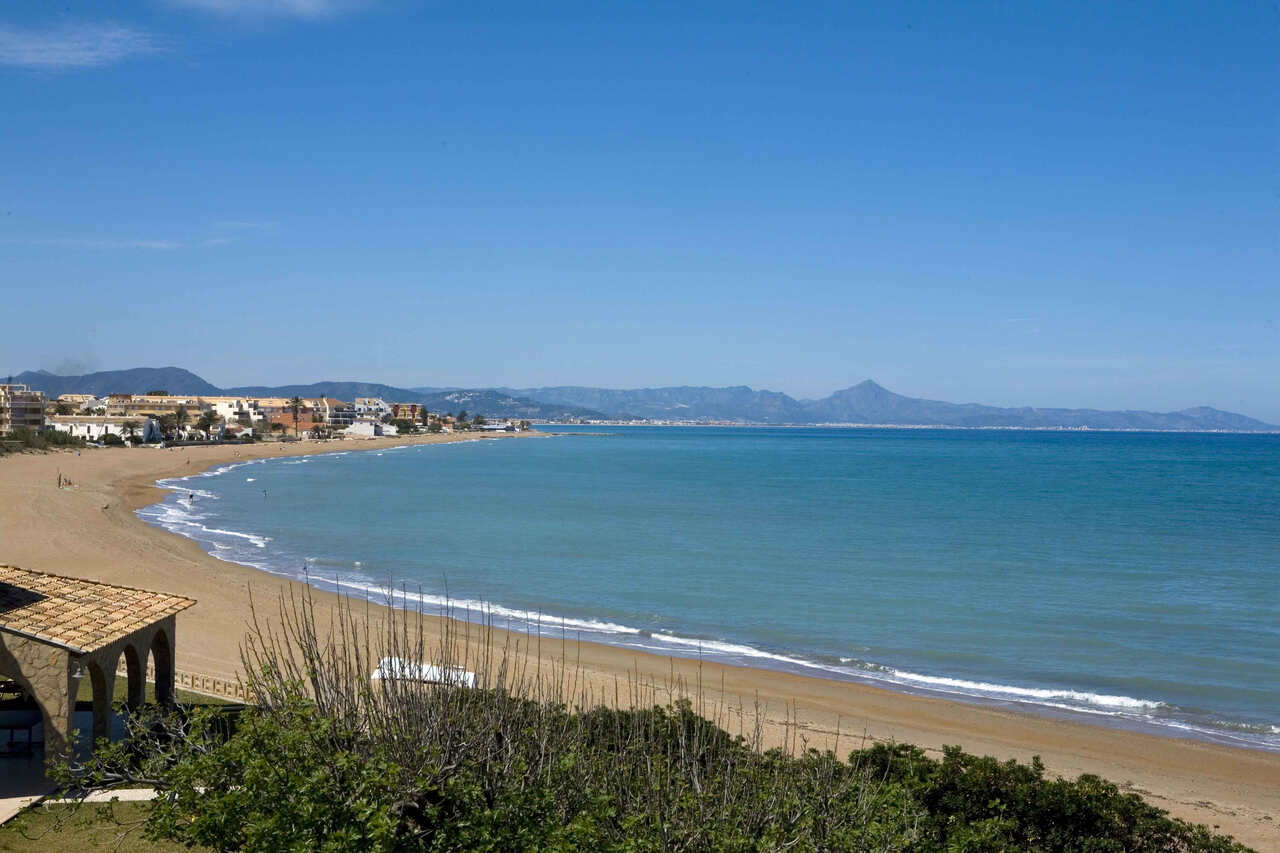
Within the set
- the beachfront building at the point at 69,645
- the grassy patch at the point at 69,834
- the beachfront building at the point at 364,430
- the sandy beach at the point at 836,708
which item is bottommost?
the beachfront building at the point at 364,430

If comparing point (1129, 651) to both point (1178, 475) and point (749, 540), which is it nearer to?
point (749, 540)

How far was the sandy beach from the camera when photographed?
14836 millimetres

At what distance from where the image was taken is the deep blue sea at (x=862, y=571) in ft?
71.9

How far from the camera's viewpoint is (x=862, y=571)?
1382 inches

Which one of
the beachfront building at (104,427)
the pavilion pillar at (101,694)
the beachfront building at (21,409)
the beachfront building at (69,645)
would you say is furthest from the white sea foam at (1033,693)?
the beachfront building at (21,409)

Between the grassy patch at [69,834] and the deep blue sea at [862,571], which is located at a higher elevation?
the grassy patch at [69,834]

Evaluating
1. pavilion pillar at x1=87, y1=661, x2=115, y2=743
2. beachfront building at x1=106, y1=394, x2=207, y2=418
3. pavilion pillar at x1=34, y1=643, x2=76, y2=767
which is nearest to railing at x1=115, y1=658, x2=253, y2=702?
pavilion pillar at x1=87, y1=661, x2=115, y2=743

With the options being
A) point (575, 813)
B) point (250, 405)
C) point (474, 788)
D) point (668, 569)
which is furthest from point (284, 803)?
point (250, 405)

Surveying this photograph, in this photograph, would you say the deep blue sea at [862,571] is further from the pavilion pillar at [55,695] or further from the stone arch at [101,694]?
the pavilion pillar at [55,695]

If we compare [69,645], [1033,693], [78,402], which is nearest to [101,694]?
[69,645]

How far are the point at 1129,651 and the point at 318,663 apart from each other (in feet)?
69.1

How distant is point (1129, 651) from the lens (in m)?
23.7

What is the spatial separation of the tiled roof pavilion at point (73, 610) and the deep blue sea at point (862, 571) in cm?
482

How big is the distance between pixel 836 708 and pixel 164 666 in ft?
36.6
